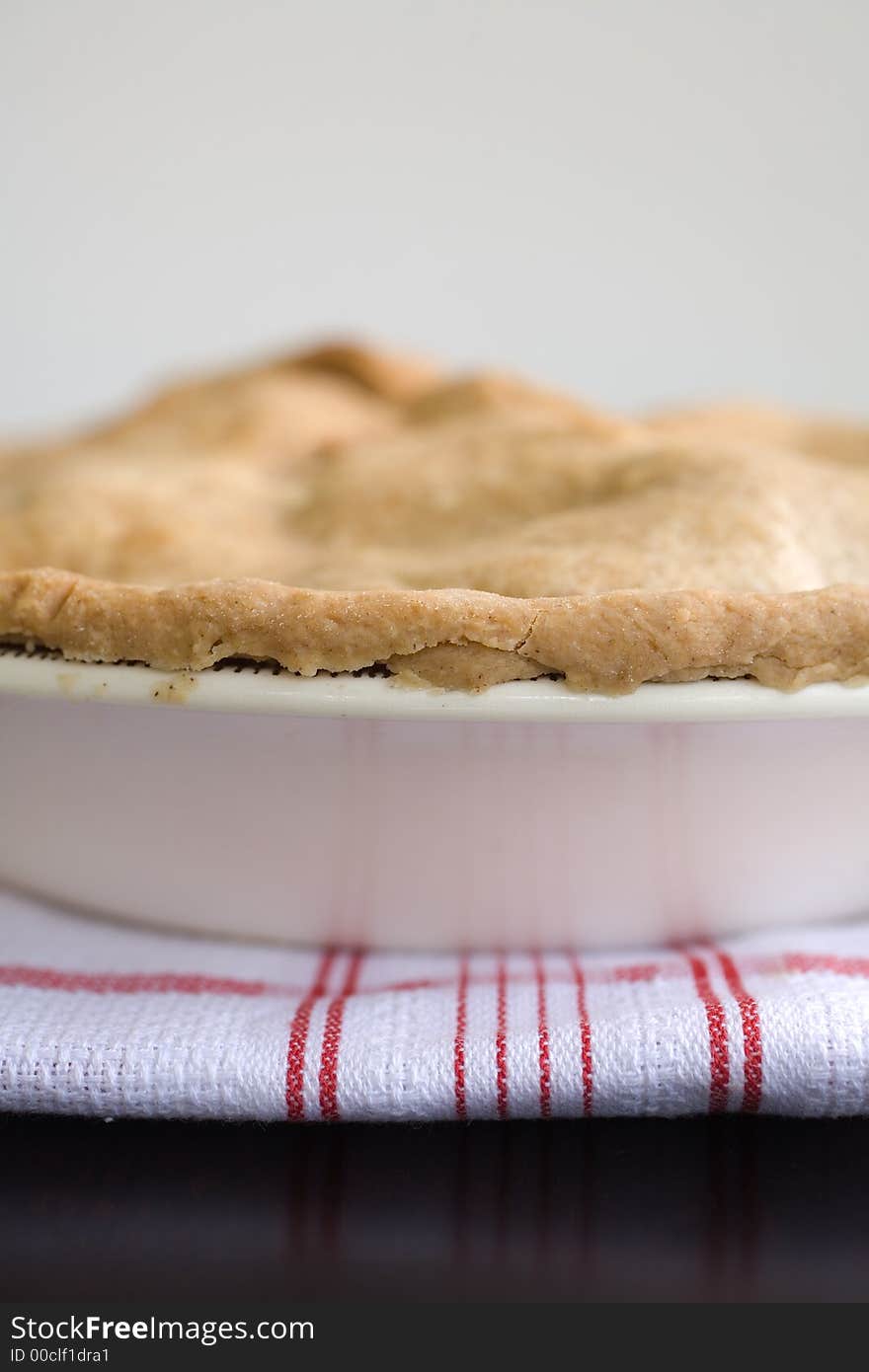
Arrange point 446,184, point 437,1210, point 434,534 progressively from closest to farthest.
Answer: point 437,1210 < point 434,534 < point 446,184

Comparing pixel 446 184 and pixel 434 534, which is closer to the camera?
pixel 434 534

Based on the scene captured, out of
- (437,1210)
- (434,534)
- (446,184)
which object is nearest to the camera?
(437,1210)

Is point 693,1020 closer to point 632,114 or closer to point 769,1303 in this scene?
point 769,1303

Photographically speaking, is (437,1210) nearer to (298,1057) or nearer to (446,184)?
(298,1057)

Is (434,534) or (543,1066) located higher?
(434,534)

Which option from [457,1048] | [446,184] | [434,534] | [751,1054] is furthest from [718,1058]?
[446,184]

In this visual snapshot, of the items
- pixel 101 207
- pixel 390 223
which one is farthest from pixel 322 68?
pixel 101 207

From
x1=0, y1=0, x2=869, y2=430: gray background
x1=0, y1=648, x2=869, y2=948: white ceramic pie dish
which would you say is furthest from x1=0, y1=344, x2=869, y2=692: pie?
x1=0, y1=0, x2=869, y2=430: gray background

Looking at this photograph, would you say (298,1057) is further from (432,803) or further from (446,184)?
(446,184)

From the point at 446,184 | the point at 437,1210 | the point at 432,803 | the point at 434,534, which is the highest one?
the point at 446,184
